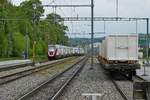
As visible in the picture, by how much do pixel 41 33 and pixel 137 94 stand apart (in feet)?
304

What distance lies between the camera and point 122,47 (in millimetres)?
30734

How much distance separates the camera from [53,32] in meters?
119

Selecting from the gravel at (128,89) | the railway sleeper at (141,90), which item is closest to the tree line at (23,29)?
the gravel at (128,89)

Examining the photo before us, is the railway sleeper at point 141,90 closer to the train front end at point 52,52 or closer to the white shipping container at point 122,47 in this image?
the white shipping container at point 122,47

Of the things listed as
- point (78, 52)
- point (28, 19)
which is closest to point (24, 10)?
point (28, 19)

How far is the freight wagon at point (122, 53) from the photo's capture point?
30.0 m

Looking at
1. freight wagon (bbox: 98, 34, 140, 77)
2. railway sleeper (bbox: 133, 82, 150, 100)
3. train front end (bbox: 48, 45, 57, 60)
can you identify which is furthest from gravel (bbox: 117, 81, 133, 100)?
train front end (bbox: 48, 45, 57, 60)

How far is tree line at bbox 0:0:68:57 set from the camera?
2940 inches

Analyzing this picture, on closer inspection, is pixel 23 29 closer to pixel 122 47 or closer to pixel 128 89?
pixel 122 47

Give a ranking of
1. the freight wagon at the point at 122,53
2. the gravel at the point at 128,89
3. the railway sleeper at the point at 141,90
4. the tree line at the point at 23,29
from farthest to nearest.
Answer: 1. the tree line at the point at 23,29
2. the freight wagon at the point at 122,53
3. the gravel at the point at 128,89
4. the railway sleeper at the point at 141,90

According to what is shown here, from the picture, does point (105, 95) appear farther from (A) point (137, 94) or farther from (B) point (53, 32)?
(B) point (53, 32)

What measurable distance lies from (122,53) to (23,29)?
67.3 meters

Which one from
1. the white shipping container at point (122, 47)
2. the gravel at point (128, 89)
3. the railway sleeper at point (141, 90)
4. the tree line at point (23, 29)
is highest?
the tree line at point (23, 29)

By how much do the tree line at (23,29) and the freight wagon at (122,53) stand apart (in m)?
36.3
